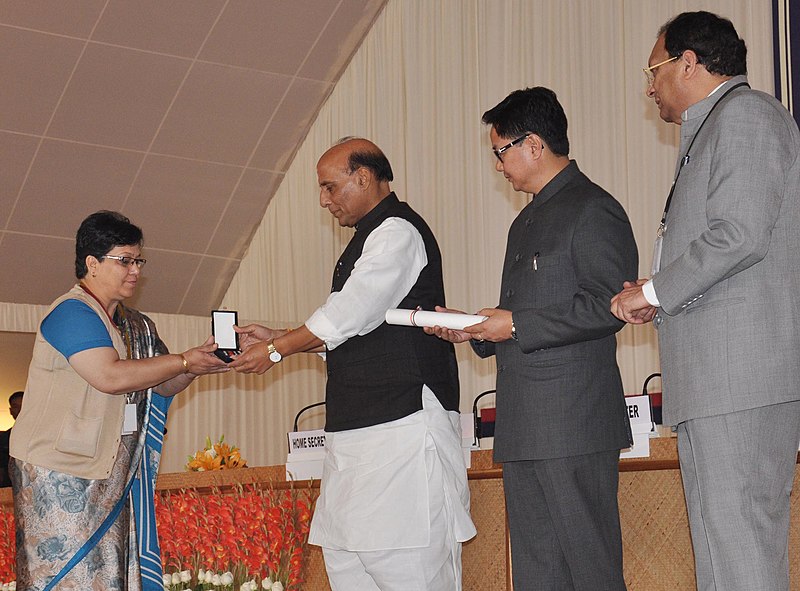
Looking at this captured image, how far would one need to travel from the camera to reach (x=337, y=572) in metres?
2.92

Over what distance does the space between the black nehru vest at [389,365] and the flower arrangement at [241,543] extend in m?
0.93

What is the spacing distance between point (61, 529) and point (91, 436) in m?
0.29

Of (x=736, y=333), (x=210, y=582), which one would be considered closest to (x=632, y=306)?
(x=736, y=333)

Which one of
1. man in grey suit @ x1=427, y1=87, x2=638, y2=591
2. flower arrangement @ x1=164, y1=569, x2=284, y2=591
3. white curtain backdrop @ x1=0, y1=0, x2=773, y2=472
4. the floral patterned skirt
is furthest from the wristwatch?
white curtain backdrop @ x1=0, y1=0, x2=773, y2=472

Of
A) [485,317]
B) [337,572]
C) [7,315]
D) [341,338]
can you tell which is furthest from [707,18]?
[7,315]

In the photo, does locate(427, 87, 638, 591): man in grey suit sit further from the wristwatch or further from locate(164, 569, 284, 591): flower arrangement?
locate(164, 569, 284, 591): flower arrangement

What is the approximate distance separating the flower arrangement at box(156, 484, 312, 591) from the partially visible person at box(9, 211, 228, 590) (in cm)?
25

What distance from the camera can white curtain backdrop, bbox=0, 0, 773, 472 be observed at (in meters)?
6.08

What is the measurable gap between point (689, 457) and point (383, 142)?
578 centimetres

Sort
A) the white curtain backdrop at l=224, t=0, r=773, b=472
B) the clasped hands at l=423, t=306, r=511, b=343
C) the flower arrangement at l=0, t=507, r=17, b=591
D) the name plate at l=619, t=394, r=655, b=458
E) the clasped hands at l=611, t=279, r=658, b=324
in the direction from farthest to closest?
the white curtain backdrop at l=224, t=0, r=773, b=472 < the flower arrangement at l=0, t=507, r=17, b=591 < the name plate at l=619, t=394, r=655, b=458 < the clasped hands at l=423, t=306, r=511, b=343 < the clasped hands at l=611, t=279, r=658, b=324

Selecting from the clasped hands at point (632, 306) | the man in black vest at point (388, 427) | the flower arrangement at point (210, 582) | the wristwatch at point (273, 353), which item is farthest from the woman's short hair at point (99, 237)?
the clasped hands at point (632, 306)

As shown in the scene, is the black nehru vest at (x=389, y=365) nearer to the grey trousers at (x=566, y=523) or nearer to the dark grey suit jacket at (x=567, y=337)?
the dark grey suit jacket at (x=567, y=337)

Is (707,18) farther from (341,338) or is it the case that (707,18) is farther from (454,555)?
(454,555)

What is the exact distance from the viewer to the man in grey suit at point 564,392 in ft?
7.69
